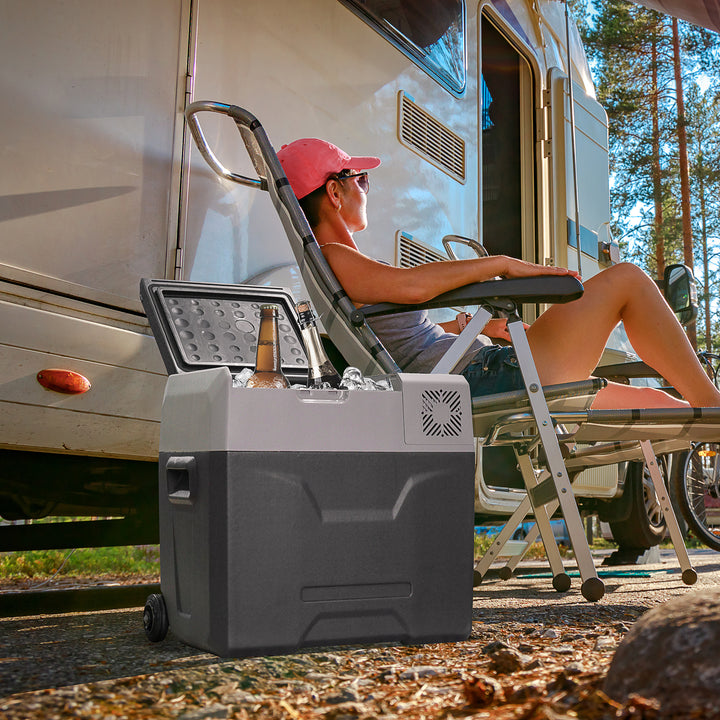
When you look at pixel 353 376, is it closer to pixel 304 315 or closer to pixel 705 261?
pixel 304 315

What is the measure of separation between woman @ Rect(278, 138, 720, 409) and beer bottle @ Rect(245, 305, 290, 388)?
0.61 meters

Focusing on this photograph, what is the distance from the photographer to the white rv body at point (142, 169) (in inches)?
79.3

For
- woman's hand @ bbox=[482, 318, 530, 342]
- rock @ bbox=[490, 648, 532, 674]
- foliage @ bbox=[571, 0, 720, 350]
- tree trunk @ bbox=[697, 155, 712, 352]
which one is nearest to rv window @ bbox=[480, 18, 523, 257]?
woman's hand @ bbox=[482, 318, 530, 342]

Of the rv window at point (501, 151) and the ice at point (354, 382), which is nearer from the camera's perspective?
the ice at point (354, 382)

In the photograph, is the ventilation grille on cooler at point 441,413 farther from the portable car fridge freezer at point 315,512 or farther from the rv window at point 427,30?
the rv window at point 427,30

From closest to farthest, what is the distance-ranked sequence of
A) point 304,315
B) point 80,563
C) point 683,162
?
point 304,315
point 80,563
point 683,162

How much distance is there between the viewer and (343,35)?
2854 millimetres

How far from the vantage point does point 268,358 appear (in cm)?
172

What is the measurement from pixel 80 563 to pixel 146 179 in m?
A: 4.20

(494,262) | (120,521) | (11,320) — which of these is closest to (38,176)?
(11,320)

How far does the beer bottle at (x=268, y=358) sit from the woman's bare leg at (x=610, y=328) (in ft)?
3.28

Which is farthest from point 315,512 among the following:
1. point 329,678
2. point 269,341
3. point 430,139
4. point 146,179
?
point 430,139

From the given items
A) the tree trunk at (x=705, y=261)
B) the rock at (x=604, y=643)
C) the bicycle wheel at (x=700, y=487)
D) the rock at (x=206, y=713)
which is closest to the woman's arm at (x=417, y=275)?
the rock at (x=604, y=643)

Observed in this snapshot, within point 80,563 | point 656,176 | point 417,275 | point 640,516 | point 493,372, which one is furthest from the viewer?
point 656,176
